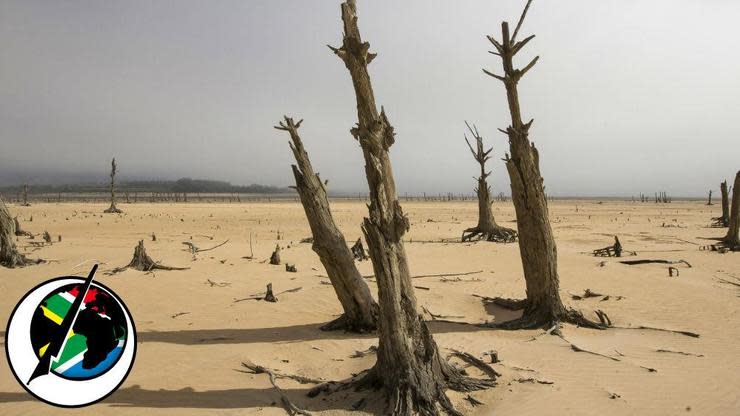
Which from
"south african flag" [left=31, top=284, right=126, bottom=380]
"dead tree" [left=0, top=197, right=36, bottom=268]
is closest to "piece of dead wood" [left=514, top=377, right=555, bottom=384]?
"south african flag" [left=31, top=284, right=126, bottom=380]

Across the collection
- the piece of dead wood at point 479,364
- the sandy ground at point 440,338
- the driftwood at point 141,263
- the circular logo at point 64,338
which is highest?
the circular logo at point 64,338

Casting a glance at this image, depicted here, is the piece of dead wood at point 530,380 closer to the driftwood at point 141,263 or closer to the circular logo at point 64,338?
the circular logo at point 64,338

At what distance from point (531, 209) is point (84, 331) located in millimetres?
6233

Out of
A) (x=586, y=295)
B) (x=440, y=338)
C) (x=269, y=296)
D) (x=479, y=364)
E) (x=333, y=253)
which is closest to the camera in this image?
(x=479, y=364)

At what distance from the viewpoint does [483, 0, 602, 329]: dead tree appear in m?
7.06

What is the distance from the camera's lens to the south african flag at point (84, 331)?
10.2 ft

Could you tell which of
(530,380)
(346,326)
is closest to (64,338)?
(346,326)

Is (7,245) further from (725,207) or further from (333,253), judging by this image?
(725,207)

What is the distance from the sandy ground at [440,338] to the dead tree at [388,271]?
28 centimetres

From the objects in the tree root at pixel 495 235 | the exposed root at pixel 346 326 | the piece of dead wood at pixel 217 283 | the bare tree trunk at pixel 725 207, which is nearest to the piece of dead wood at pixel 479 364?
the exposed root at pixel 346 326

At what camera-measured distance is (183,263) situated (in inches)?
499

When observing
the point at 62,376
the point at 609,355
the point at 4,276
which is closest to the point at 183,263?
the point at 4,276

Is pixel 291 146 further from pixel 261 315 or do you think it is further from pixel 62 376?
pixel 62 376

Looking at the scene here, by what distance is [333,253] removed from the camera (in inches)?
262
